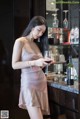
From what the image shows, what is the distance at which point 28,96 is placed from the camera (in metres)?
2.85

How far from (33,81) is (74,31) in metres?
0.73

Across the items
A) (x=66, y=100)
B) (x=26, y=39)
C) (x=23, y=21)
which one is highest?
(x=23, y=21)

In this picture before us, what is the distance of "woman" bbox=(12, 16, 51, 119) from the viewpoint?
2.80 metres

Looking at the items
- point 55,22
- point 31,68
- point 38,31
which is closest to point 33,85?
point 31,68

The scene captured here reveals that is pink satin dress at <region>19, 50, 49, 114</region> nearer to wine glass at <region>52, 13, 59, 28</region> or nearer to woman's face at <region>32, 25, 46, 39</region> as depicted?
woman's face at <region>32, 25, 46, 39</region>

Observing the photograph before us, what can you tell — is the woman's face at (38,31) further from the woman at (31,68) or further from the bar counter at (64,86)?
the bar counter at (64,86)

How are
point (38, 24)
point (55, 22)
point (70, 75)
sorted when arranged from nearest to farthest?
point (38, 24)
point (70, 75)
point (55, 22)

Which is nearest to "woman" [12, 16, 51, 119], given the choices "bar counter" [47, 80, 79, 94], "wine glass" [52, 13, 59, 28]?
"bar counter" [47, 80, 79, 94]

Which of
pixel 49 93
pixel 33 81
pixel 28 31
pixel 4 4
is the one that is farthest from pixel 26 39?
pixel 4 4

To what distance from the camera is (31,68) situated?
286cm

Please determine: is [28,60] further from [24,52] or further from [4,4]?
[4,4]

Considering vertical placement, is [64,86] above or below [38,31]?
below

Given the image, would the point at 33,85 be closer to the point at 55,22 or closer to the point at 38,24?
the point at 38,24

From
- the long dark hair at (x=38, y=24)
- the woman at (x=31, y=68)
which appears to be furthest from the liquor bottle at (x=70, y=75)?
the long dark hair at (x=38, y=24)
